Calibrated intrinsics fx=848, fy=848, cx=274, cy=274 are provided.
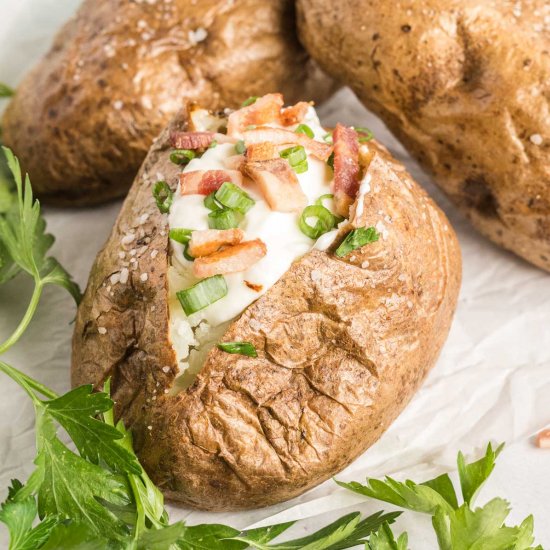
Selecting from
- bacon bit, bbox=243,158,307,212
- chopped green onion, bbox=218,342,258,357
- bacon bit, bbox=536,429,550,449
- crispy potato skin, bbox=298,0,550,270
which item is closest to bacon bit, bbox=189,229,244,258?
bacon bit, bbox=243,158,307,212

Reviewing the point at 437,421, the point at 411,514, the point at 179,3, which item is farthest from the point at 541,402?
the point at 179,3

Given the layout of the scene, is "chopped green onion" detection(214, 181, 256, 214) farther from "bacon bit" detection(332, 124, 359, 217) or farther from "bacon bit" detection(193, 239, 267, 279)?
"bacon bit" detection(332, 124, 359, 217)

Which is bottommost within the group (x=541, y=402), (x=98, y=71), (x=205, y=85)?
(x=541, y=402)

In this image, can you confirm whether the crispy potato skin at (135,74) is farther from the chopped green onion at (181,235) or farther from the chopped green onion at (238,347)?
the chopped green onion at (238,347)

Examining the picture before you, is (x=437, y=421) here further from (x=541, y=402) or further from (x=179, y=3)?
(x=179, y=3)

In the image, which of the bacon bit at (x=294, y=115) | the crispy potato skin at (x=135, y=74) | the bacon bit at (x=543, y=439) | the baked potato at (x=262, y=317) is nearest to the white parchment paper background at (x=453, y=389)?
the bacon bit at (x=543, y=439)

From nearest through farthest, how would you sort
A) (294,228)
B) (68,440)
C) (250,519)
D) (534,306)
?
1. (294,228)
2. (250,519)
3. (68,440)
4. (534,306)
